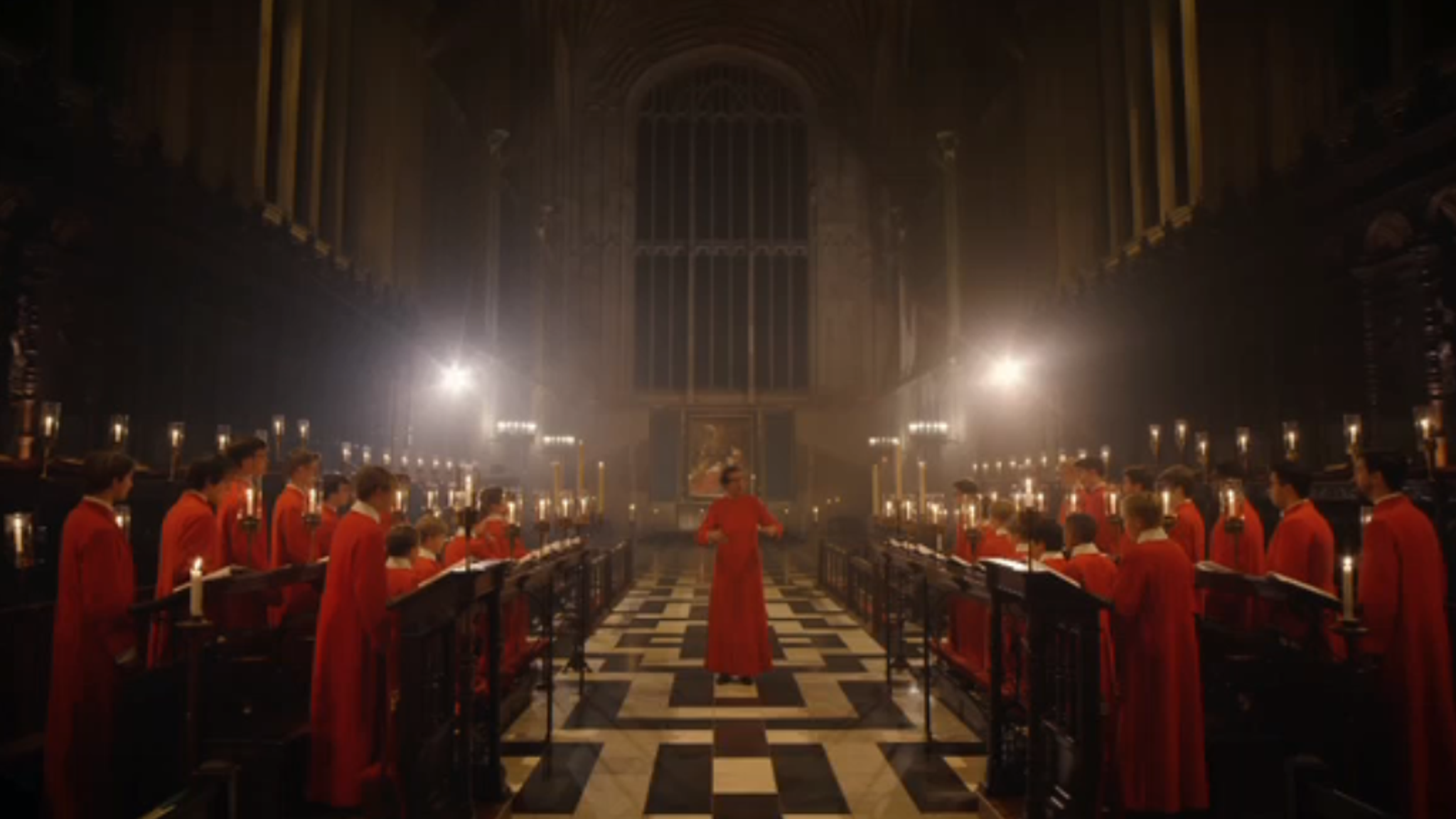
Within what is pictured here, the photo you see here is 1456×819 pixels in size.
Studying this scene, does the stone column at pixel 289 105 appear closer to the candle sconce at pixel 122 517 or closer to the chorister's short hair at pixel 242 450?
the chorister's short hair at pixel 242 450

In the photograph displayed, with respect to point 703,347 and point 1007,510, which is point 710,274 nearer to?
point 703,347

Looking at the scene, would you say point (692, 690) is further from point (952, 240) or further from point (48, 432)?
point (952, 240)

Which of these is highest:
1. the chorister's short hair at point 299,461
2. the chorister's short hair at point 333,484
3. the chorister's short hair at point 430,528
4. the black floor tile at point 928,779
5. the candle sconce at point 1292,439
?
the candle sconce at point 1292,439

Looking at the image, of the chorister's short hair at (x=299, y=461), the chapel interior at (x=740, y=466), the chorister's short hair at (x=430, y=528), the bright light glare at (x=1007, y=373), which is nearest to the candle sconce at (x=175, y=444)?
the chapel interior at (x=740, y=466)

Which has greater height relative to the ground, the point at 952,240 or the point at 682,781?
the point at 952,240

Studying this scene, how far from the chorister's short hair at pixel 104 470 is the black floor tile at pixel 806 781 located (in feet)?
10.6

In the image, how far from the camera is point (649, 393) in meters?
24.6

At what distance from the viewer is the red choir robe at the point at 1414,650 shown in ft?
11.6

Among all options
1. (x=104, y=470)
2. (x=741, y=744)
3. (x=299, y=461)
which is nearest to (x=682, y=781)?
(x=741, y=744)

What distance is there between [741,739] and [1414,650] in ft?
11.3

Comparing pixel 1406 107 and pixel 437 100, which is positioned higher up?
pixel 437 100

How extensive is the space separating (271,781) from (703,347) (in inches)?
866

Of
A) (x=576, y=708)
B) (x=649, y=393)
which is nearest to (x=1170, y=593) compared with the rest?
(x=576, y=708)

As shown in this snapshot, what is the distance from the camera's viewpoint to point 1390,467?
3.76 metres
